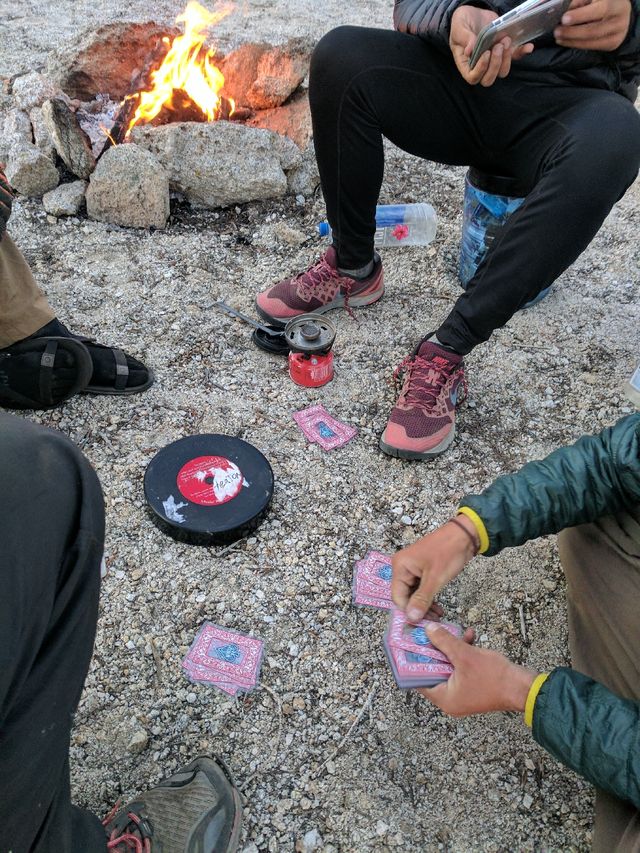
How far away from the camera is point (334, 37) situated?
2.43 m

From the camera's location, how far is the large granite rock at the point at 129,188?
129 inches

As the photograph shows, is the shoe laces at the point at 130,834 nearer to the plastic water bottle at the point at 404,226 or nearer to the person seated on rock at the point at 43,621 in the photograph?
the person seated on rock at the point at 43,621

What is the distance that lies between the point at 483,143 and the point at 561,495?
4.60 feet

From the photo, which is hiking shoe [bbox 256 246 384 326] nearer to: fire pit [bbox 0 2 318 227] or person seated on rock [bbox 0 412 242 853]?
fire pit [bbox 0 2 318 227]

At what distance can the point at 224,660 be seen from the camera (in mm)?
1796

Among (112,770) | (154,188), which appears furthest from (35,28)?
(112,770)

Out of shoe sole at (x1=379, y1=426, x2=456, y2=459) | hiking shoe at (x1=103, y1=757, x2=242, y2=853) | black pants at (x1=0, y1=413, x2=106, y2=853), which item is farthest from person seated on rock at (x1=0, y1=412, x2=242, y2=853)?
shoe sole at (x1=379, y1=426, x2=456, y2=459)

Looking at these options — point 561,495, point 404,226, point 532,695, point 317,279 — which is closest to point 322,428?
point 317,279

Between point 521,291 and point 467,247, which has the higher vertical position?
point 521,291

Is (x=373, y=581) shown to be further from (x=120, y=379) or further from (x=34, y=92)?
(x=34, y=92)

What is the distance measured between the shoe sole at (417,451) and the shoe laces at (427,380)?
134 mm

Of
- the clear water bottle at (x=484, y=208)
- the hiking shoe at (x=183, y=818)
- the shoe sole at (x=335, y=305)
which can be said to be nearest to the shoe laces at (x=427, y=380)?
the clear water bottle at (x=484, y=208)

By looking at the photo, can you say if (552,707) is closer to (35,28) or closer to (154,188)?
(154,188)

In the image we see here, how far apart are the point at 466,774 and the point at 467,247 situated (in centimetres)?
216
